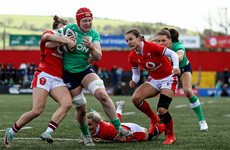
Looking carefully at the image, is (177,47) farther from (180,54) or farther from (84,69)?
(84,69)

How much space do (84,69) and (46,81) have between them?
0.61 metres

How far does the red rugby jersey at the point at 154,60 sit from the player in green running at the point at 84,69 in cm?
103

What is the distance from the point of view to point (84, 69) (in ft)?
20.9

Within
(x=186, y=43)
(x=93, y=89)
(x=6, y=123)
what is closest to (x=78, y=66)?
(x=93, y=89)

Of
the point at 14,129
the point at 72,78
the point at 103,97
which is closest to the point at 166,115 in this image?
the point at 103,97

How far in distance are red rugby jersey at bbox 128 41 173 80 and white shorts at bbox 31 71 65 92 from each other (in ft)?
→ 5.22

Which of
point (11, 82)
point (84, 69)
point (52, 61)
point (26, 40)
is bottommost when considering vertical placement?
point (11, 82)

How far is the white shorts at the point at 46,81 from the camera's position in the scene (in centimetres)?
609

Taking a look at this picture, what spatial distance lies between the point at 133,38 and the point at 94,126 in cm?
151

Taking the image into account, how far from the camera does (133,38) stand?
6.94 metres

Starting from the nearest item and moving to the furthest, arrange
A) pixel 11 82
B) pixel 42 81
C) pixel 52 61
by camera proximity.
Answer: pixel 42 81 → pixel 52 61 → pixel 11 82

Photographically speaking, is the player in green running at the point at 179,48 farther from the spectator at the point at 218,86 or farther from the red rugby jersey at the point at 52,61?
the spectator at the point at 218,86

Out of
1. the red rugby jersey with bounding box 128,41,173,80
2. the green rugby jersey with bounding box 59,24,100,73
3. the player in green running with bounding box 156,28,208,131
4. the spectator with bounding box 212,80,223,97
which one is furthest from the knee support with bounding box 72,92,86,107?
the spectator with bounding box 212,80,223,97

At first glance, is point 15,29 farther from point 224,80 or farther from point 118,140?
point 118,140
